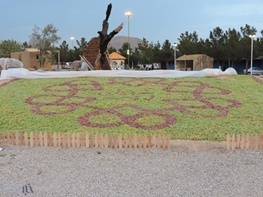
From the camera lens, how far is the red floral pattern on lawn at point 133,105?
8.80 meters

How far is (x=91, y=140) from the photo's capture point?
7.20 metres

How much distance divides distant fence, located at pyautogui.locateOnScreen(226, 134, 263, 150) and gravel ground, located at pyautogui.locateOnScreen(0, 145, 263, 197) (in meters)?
0.21

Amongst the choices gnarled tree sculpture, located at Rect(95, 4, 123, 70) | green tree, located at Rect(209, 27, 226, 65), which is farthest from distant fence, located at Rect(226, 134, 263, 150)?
green tree, located at Rect(209, 27, 226, 65)

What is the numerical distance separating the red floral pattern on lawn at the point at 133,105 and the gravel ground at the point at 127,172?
5.88 feet

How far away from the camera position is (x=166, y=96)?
10977 millimetres

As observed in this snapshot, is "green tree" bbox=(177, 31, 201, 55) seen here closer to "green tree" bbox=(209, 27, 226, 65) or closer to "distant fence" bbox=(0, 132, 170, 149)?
"green tree" bbox=(209, 27, 226, 65)

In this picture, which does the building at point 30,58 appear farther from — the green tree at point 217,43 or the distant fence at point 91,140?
the distant fence at point 91,140

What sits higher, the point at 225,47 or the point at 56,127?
the point at 225,47

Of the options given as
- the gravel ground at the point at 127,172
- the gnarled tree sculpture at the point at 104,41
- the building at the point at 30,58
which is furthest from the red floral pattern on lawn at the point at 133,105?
the building at the point at 30,58

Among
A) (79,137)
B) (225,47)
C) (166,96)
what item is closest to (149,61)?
(225,47)

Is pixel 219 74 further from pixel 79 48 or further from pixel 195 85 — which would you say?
pixel 79 48

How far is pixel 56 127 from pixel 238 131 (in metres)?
4.57

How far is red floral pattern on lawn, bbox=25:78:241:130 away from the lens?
8.80 meters

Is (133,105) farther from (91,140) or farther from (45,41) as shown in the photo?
(45,41)
